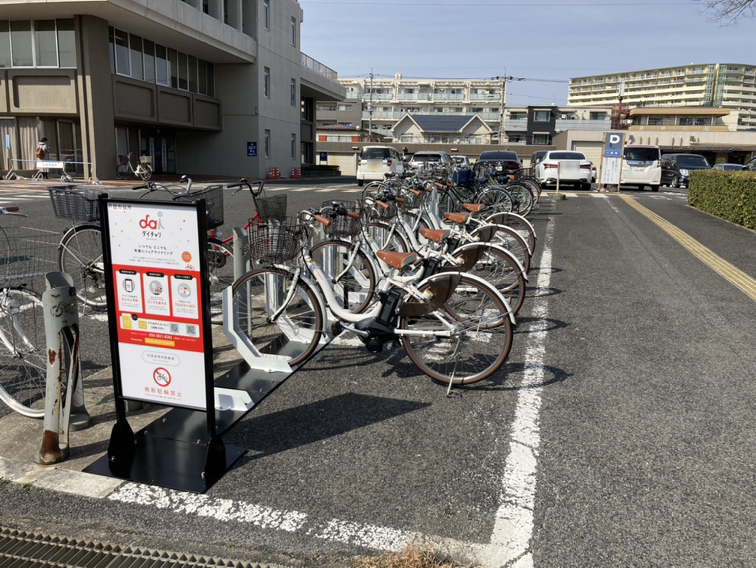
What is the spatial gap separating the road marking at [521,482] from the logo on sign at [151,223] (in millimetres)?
2003

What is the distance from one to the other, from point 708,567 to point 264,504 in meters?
1.81

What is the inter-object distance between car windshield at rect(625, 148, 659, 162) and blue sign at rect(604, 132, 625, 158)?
1004 mm

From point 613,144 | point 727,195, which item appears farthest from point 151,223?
point 613,144

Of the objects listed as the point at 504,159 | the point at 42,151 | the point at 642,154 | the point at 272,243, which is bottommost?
the point at 272,243

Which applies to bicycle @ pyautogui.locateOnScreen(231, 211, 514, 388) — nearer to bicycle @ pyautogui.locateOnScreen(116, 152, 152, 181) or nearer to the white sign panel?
the white sign panel

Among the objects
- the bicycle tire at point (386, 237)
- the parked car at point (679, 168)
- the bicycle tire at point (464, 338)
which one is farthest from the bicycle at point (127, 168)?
the parked car at point (679, 168)

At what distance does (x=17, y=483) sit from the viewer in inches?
112

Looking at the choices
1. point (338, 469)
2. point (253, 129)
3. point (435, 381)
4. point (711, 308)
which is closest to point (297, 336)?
point (435, 381)

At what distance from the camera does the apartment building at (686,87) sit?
542 feet

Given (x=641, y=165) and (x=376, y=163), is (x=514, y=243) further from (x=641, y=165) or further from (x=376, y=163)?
(x=641, y=165)

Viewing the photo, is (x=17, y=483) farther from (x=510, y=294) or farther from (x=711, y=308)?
(x=711, y=308)

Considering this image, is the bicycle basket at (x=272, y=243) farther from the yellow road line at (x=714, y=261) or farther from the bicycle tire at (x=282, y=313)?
the yellow road line at (x=714, y=261)

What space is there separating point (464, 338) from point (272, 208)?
186 centimetres

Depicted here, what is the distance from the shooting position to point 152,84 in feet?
82.8
